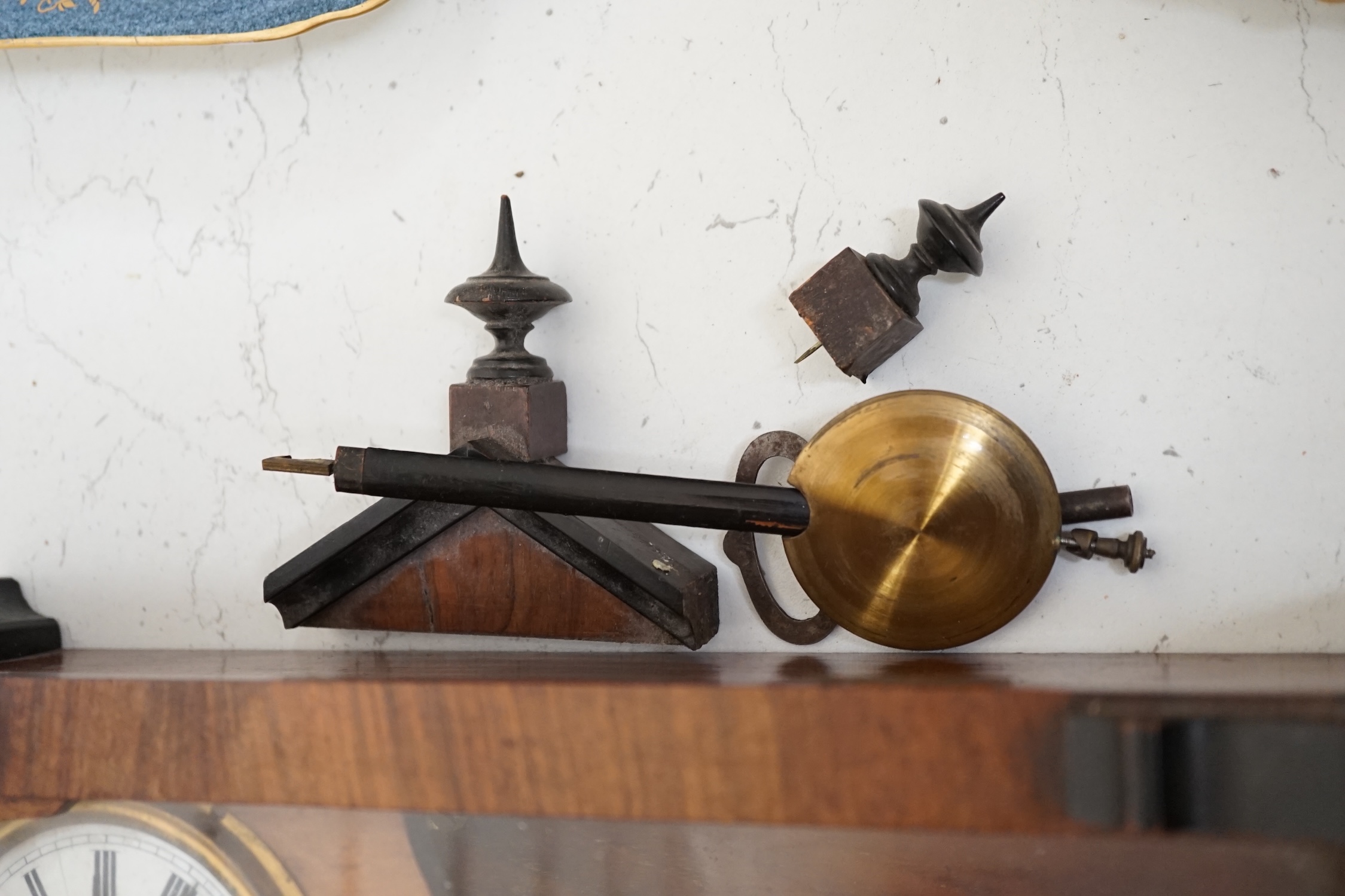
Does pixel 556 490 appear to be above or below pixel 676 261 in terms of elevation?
below

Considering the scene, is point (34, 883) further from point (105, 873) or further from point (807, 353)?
point (807, 353)

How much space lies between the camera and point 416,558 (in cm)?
98

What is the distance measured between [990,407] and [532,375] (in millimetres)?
395

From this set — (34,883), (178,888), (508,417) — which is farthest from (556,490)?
(34,883)

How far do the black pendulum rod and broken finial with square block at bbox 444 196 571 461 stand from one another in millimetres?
90

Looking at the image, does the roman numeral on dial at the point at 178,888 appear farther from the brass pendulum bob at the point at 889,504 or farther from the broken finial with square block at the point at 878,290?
the broken finial with square block at the point at 878,290

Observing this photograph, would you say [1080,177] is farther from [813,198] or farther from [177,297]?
[177,297]

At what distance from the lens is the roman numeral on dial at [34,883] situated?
3.28 ft

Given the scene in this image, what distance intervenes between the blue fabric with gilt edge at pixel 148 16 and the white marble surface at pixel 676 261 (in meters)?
0.06

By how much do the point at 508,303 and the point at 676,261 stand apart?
0.16 metres

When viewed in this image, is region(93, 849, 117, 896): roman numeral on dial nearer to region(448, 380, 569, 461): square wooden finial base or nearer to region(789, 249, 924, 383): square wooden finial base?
region(448, 380, 569, 461): square wooden finial base

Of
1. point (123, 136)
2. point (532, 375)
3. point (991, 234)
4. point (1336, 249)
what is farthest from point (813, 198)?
point (123, 136)

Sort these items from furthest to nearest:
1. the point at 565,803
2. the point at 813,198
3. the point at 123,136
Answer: the point at 123,136, the point at 813,198, the point at 565,803

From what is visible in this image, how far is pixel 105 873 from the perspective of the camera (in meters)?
0.99
